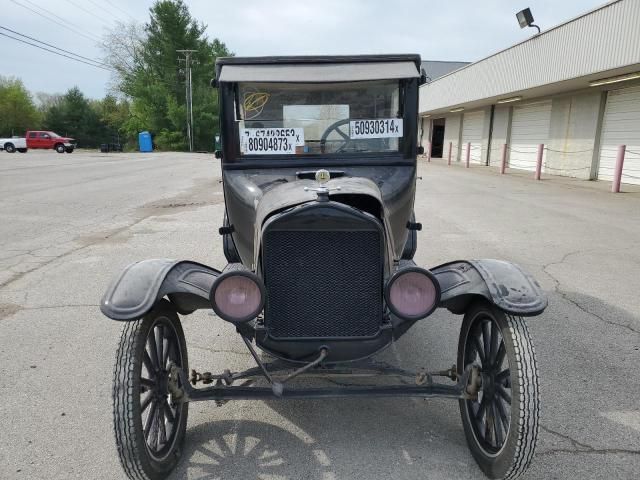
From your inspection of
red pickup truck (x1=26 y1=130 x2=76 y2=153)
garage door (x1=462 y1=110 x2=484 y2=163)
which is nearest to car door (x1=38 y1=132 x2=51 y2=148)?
red pickup truck (x1=26 y1=130 x2=76 y2=153)

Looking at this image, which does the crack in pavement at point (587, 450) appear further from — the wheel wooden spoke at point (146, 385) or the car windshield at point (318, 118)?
the car windshield at point (318, 118)

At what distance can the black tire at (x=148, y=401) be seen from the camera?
6.79 feet

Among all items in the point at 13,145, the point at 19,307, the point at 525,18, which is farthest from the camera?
the point at 13,145

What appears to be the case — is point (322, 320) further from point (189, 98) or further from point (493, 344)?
point (189, 98)

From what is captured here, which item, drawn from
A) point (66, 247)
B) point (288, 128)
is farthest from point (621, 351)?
point (66, 247)

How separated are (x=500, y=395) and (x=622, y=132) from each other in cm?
1616

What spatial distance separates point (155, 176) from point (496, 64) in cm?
1464

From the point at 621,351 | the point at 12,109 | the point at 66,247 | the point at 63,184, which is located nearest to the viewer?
the point at 621,351

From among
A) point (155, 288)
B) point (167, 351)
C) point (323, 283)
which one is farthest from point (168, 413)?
point (323, 283)

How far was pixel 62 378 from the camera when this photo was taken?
3205 mm

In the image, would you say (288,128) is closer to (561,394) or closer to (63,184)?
(561,394)

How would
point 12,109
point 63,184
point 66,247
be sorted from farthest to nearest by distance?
point 12,109 → point 63,184 → point 66,247

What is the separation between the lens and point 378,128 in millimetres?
3438

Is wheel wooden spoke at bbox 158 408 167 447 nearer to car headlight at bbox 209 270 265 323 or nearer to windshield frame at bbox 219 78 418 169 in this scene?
car headlight at bbox 209 270 265 323
